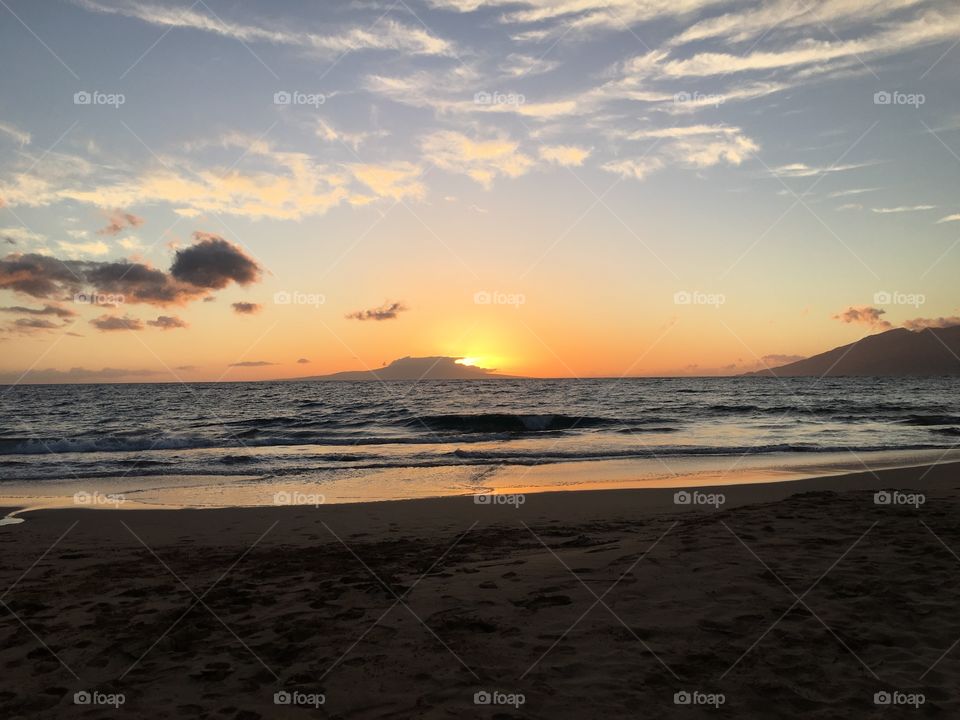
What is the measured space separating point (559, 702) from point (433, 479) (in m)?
13.9

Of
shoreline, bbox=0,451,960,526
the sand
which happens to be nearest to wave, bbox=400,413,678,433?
shoreline, bbox=0,451,960,526

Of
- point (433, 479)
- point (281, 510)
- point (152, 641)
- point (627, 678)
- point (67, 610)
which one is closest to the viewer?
point (627, 678)

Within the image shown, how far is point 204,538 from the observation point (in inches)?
408

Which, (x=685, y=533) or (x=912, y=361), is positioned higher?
(x=912, y=361)

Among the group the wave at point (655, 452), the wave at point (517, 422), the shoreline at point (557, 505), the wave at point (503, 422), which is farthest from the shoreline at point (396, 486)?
the wave at point (503, 422)

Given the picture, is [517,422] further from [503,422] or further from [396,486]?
[396,486]

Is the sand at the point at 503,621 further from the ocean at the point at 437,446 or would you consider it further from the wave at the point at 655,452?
the wave at the point at 655,452

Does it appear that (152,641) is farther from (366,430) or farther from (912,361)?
(912,361)

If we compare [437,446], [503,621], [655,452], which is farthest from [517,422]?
[503,621]

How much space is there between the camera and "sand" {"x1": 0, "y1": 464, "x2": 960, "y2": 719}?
460 cm

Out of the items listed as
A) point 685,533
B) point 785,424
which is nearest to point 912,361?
point 785,424

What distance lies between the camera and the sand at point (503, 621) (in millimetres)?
4602

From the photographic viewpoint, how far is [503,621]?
593 centimetres

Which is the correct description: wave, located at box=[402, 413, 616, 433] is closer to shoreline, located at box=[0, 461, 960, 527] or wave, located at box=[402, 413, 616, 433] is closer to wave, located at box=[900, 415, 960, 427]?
wave, located at box=[900, 415, 960, 427]
